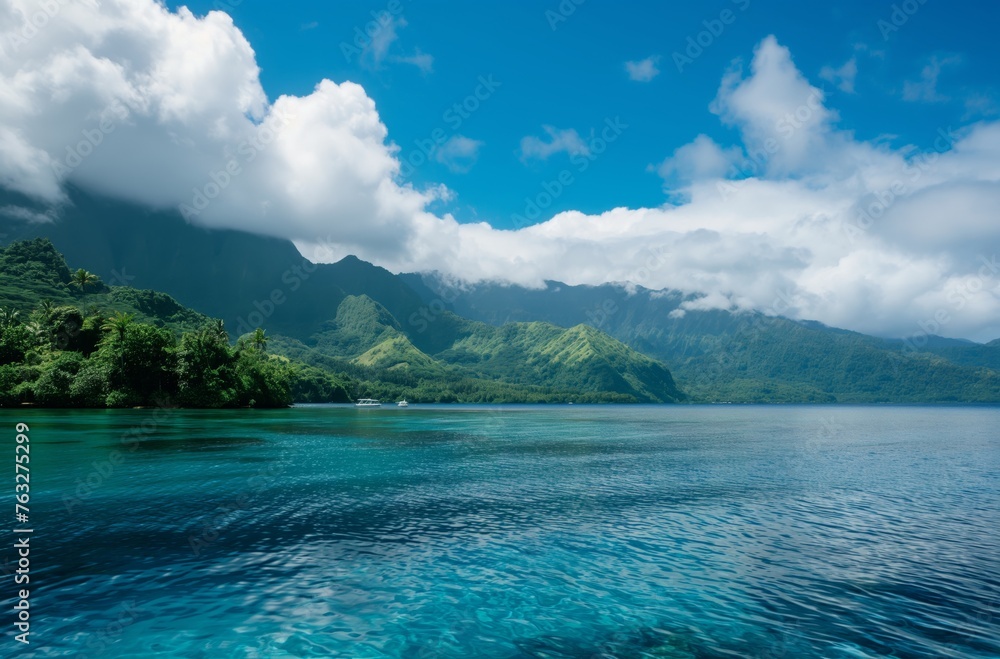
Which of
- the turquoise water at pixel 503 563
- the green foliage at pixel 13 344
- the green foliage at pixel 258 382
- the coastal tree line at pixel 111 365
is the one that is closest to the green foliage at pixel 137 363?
the coastal tree line at pixel 111 365

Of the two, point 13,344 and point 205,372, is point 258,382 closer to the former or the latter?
point 205,372

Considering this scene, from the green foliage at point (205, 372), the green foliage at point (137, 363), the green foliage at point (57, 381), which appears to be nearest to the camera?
the green foliage at point (57, 381)

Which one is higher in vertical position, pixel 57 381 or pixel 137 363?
pixel 137 363

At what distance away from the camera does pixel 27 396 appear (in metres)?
128

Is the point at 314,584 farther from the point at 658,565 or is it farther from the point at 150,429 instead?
the point at 150,429

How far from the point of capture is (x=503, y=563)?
23812 mm

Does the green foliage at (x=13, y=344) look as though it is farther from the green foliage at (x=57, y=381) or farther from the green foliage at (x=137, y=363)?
the green foliage at (x=137, y=363)

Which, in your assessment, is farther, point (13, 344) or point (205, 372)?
point (205, 372)

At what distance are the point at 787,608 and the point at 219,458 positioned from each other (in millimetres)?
53913

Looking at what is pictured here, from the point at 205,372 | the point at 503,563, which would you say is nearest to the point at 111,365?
the point at 205,372

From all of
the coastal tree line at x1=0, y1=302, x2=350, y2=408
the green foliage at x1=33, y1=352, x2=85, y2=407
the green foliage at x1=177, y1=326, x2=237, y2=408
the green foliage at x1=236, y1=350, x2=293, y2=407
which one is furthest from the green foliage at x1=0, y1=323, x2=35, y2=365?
the green foliage at x1=236, y1=350, x2=293, y2=407

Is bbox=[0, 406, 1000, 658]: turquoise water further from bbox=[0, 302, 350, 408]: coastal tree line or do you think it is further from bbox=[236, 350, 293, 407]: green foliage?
bbox=[236, 350, 293, 407]: green foliage

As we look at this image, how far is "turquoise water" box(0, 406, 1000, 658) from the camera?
54.0ft

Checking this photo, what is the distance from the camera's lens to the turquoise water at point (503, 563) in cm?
1647
